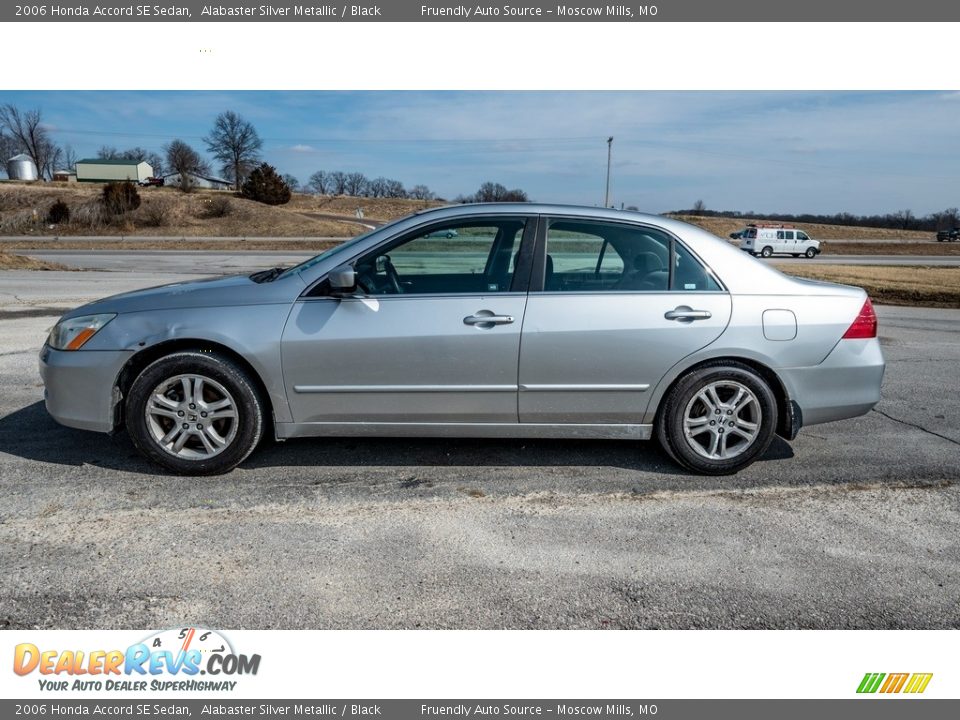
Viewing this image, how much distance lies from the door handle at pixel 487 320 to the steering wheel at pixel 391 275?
19.8 inches

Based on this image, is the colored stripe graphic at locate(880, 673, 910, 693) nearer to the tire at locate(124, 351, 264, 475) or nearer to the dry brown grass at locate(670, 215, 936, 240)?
the tire at locate(124, 351, 264, 475)

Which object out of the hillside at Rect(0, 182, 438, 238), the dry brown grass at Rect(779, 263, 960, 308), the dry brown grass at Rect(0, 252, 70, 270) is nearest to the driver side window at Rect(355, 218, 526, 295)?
the dry brown grass at Rect(779, 263, 960, 308)

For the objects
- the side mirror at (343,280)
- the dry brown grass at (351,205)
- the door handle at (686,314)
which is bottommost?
the door handle at (686,314)

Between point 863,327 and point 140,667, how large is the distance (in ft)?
14.0

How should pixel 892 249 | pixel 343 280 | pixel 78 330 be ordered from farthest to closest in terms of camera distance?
pixel 892 249
pixel 78 330
pixel 343 280

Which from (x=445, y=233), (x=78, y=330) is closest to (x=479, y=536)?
(x=445, y=233)

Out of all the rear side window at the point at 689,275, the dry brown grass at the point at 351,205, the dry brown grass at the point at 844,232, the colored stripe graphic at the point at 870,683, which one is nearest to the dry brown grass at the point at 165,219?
the dry brown grass at the point at 351,205

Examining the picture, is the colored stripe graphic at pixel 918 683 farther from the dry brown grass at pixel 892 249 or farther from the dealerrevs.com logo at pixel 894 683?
the dry brown grass at pixel 892 249

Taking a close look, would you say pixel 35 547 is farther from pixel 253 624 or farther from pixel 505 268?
pixel 505 268

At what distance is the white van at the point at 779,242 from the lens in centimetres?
3781

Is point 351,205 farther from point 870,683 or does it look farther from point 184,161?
Result: point 870,683

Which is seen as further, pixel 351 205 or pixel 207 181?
pixel 207 181

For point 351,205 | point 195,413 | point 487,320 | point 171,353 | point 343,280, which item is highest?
point 351,205

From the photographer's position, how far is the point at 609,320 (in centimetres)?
407
